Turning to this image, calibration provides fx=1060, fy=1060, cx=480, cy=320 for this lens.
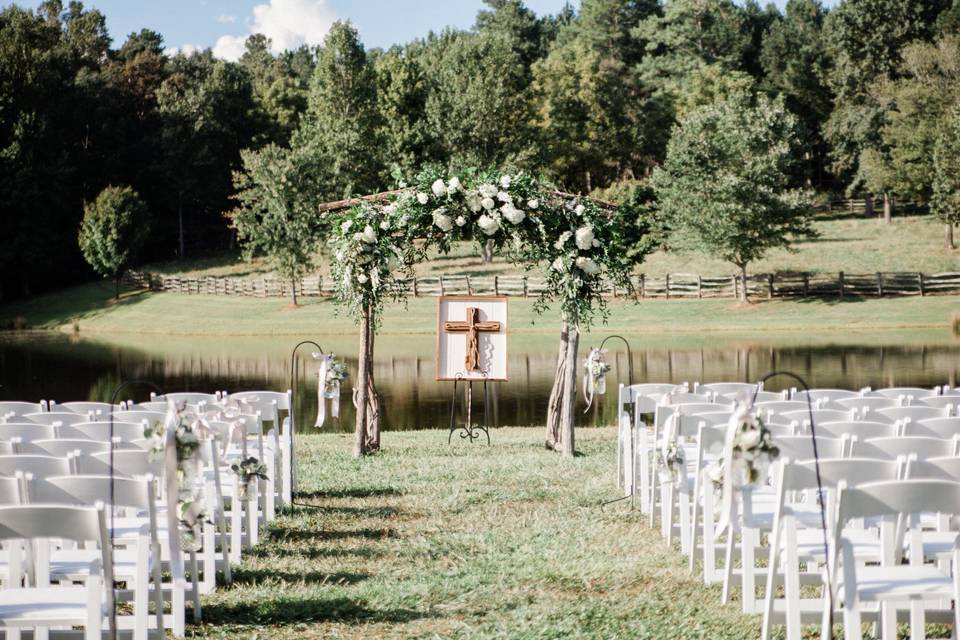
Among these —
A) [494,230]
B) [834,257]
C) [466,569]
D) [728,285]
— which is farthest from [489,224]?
[834,257]

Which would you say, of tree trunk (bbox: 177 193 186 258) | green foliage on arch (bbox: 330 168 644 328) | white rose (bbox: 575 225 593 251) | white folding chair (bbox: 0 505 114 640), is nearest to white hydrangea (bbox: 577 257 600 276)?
green foliage on arch (bbox: 330 168 644 328)

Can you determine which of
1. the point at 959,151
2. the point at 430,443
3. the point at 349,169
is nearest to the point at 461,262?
the point at 349,169

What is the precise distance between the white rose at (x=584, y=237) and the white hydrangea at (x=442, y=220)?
4.85 ft

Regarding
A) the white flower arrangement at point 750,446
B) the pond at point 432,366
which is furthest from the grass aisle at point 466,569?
the pond at point 432,366

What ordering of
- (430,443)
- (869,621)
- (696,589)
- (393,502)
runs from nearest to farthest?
(869,621), (696,589), (393,502), (430,443)

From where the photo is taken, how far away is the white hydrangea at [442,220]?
1209 cm

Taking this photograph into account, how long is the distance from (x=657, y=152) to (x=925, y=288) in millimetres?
24498

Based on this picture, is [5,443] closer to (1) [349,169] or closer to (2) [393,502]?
(2) [393,502]

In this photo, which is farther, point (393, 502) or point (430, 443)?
point (430, 443)

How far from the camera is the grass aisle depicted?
215 inches

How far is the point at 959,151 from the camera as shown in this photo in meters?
43.5

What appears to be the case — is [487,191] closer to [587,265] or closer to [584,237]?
[584,237]

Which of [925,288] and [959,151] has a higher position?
[959,151]

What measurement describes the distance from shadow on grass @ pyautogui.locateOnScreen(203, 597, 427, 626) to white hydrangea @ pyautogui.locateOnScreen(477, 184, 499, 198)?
689cm
